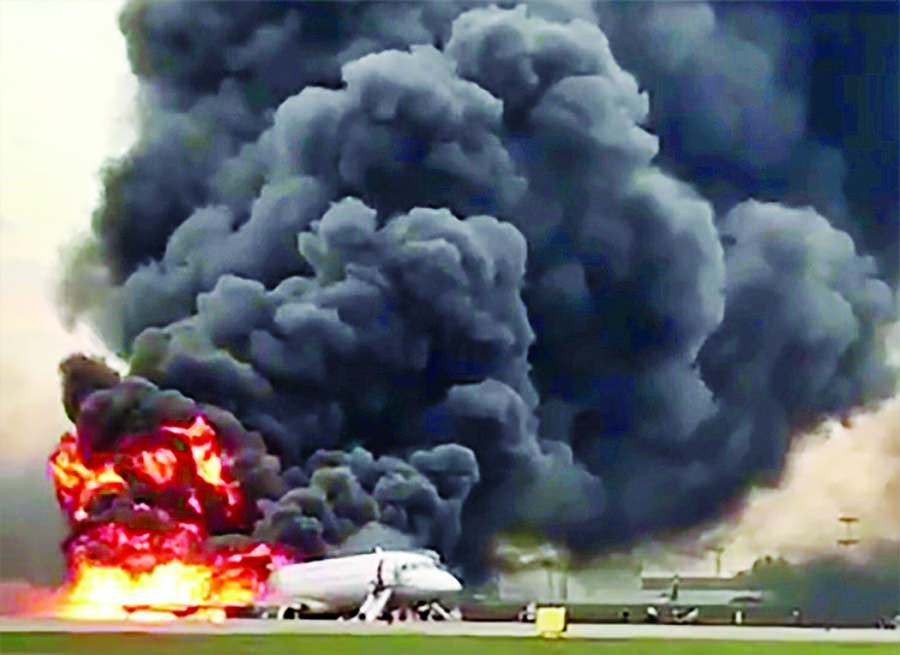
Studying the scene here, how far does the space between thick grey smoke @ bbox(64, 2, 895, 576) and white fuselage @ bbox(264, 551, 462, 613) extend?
0.56 meters

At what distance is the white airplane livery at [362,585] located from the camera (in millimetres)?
24672

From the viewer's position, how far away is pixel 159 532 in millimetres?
25859

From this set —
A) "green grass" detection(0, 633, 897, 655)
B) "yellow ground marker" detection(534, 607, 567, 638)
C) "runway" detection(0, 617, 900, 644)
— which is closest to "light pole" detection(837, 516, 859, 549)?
"runway" detection(0, 617, 900, 644)

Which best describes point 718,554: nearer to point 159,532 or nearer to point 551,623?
point 551,623

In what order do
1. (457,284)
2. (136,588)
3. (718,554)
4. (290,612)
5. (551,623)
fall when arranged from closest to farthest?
1. (551,623)
2. (718,554)
3. (290,612)
4. (136,588)
5. (457,284)

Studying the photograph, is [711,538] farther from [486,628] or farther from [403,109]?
[403,109]

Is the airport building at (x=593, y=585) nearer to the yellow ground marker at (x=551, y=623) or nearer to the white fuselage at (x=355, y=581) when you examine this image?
the white fuselage at (x=355, y=581)

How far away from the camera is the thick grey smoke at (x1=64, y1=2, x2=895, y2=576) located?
83.8ft

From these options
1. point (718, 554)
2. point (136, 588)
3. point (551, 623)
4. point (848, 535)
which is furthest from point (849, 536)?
point (136, 588)

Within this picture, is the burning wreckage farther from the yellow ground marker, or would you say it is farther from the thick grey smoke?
the yellow ground marker

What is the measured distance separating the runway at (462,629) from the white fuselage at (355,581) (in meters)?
0.49

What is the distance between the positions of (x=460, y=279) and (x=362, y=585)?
498 centimetres

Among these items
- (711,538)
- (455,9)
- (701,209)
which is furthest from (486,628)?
(455,9)

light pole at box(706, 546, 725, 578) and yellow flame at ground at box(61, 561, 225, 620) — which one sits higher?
light pole at box(706, 546, 725, 578)
